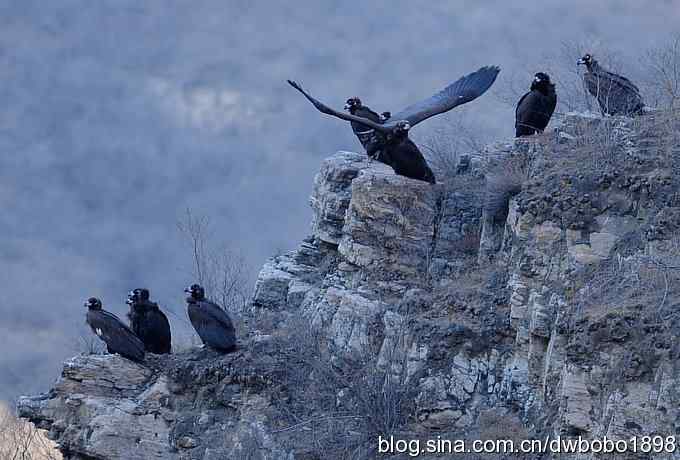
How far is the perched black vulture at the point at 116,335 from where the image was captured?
70.2 feet

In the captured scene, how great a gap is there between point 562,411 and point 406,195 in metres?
5.85

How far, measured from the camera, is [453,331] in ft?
65.3

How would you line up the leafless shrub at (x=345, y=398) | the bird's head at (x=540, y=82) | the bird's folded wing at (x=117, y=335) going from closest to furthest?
the leafless shrub at (x=345, y=398) < the bird's folded wing at (x=117, y=335) < the bird's head at (x=540, y=82)

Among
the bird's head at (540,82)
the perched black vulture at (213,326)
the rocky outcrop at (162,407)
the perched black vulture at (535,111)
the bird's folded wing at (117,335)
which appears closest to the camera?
the rocky outcrop at (162,407)

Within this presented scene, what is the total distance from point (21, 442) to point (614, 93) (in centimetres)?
1148

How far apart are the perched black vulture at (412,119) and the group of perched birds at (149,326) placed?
355 cm

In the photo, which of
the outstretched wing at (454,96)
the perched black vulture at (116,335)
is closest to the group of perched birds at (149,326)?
the perched black vulture at (116,335)

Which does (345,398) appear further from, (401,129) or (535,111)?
(535,111)

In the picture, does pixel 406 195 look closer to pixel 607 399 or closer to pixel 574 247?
pixel 574 247

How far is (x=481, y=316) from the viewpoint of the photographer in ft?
65.9

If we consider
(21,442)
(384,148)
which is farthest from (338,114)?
(21,442)

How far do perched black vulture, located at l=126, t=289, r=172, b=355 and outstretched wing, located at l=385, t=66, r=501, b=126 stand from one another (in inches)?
197

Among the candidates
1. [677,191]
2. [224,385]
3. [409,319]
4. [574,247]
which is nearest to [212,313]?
[224,385]

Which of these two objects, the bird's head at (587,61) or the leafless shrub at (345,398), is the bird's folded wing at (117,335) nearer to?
the leafless shrub at (345,398)
